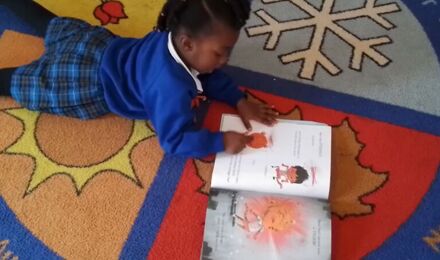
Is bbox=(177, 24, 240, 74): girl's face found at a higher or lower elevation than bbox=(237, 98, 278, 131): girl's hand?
higher

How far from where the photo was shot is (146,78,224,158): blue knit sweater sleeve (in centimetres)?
85

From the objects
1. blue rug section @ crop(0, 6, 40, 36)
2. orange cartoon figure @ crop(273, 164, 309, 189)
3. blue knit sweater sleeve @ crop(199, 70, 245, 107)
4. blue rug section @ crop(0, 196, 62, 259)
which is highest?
blue rug section @ crop(0, 6, 40, 36)

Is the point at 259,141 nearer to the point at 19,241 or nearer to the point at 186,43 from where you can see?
the point at 186,43

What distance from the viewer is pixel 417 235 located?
870 mm

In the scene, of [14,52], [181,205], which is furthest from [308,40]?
[14,52]

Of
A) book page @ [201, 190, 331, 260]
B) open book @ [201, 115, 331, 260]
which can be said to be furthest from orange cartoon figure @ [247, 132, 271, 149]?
book page @ [201, 190, 331, 260]

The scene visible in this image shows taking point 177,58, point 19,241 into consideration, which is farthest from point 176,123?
point 19,241

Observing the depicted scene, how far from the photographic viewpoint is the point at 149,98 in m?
0.88

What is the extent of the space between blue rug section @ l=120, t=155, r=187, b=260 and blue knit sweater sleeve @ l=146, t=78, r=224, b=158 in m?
0.05

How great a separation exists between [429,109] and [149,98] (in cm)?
61

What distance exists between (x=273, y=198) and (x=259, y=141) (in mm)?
126

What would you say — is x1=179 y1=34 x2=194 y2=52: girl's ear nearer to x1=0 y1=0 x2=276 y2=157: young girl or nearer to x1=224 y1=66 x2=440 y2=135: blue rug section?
x1=0 y1=0 x2=276 y2=157: young girl

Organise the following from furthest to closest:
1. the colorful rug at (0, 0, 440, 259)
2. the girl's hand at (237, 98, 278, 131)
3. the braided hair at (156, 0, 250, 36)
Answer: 1. the girl's hand at (237, 98, 278, 131)
2. the colorful rug at (0, 0, 440, 259)
3. the braided hair at (156, 0, 250, 36)

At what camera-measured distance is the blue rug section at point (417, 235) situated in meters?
0.85
